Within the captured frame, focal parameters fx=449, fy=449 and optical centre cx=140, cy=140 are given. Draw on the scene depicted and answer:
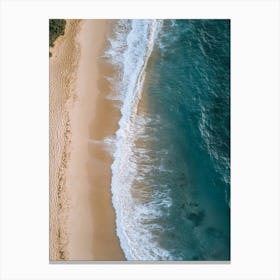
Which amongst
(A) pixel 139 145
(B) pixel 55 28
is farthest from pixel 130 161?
(B) pixel 55 28

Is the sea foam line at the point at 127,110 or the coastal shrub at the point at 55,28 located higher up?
the coastal shrub at the point at 55,28

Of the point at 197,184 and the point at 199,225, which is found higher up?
the point at 197,184

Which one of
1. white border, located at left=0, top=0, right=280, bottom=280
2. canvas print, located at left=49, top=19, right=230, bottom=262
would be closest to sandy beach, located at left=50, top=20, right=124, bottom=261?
canvas print, located at left=49, top=19, right=230, bottom=262

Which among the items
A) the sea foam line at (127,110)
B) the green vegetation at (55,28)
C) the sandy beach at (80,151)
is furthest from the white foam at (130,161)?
the green vegetation at (55,28)
